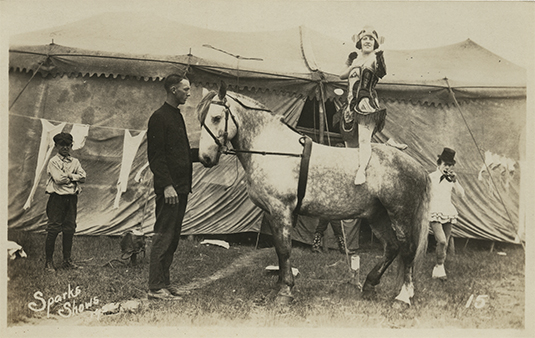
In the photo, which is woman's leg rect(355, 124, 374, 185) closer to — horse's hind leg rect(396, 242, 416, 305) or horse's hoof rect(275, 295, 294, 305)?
horse's hind leg rect(396, 242, 416, 305)

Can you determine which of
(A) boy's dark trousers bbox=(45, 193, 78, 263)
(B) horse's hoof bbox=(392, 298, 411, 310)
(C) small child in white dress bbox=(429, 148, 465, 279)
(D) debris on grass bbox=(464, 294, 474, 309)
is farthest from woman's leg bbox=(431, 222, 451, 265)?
(A) boy's dark trousers bbox=(45, 193, 78, 263)

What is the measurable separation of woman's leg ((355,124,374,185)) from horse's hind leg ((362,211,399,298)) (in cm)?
55

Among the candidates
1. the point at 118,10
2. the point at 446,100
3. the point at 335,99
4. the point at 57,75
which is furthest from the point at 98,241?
the point at 446,100

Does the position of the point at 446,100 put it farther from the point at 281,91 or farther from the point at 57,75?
the point at 57,75

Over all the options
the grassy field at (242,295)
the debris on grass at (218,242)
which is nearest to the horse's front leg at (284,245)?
the grassy field at (242,295)

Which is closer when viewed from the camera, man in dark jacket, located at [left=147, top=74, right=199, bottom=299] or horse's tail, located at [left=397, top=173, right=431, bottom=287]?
man in dark jacket, located at [left=147, top=74, right=199, bottom=299]

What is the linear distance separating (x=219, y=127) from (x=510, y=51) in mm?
3862

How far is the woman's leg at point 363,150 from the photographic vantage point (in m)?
4.57

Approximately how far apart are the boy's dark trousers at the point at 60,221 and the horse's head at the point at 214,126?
1708 millimetres

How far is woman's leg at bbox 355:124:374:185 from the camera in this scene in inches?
180

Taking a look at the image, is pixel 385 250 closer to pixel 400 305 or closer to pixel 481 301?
pixel 400 305

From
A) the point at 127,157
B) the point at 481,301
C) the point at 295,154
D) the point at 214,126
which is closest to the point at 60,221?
the point at 127,157

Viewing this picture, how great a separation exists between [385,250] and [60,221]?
350cm

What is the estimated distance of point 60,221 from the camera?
4.94 meters
